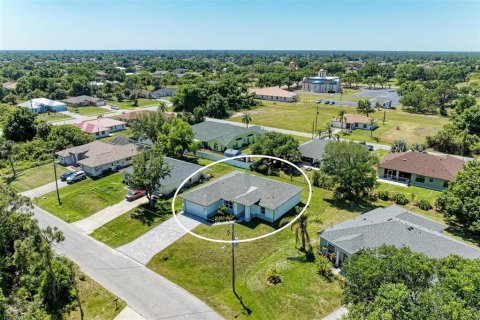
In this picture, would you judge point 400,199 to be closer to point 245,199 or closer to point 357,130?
point 245,199

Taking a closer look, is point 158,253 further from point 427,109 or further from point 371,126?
point 427,109

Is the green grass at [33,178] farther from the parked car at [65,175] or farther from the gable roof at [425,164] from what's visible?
the gable roof at [425,164]

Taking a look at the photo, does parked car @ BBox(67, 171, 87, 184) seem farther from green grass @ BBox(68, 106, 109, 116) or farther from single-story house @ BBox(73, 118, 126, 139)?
green grass @ BBox(68, 106, 109, 116)

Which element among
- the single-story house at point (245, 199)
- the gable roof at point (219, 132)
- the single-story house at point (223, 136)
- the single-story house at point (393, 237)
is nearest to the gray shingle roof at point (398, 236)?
the single-story house at point (393, 237)

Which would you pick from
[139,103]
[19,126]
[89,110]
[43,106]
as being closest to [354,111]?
[139,103]

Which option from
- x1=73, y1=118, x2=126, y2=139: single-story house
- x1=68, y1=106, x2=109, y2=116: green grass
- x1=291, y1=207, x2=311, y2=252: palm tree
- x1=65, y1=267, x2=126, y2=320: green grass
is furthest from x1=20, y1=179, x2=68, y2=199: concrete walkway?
x1=68, y1=106, x2=109, y2=116: green grass
